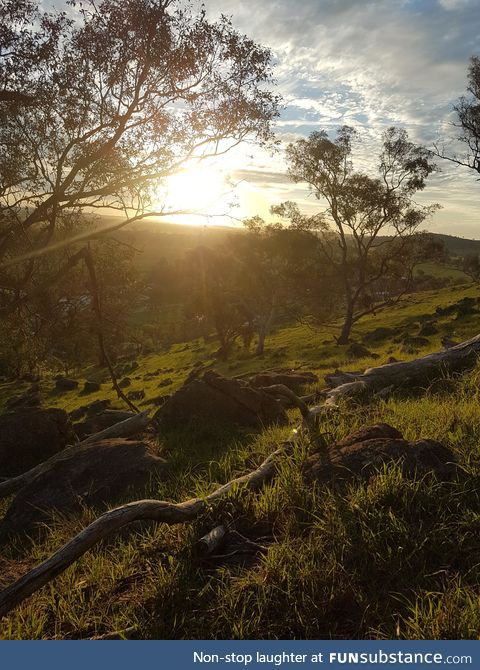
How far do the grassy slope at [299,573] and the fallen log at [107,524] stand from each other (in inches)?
6.5

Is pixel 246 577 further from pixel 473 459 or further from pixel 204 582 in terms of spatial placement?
pixel 473 459

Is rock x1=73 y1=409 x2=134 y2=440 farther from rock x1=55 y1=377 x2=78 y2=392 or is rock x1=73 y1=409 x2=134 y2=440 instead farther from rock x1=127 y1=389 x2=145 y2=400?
rock x1=55 y1=377 x2=78 y2=392

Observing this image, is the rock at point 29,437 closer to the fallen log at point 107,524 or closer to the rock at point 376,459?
the fallen log at point 107,524

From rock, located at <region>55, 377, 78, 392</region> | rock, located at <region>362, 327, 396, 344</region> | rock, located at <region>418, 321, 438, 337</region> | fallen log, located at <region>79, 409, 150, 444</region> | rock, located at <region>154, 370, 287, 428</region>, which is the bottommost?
rock, located at <region>55, 377, 78, 392</region>

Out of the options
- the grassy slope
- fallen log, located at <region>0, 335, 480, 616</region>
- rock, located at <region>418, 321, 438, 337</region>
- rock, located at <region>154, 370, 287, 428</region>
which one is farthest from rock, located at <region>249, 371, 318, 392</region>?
rock, located at <region>418, 321, 438, 337</region>

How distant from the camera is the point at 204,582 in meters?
4.12

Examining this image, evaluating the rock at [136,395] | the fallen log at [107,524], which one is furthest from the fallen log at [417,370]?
the rock at [136,395]

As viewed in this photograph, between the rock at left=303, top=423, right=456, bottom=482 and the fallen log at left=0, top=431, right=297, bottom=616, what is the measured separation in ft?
2.32

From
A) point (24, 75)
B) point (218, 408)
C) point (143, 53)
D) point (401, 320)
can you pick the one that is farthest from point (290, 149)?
point (218, 408)

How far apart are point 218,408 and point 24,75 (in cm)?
1019

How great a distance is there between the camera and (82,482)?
7250 mm

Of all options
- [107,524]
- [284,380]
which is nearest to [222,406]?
[284,380]

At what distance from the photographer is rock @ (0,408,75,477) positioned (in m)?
10.9

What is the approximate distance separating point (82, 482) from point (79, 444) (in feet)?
5.57
